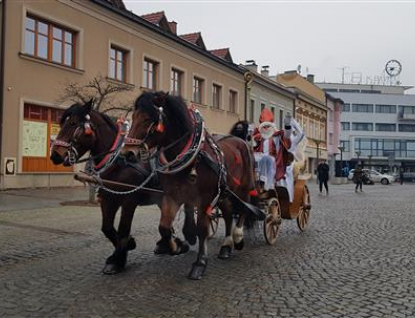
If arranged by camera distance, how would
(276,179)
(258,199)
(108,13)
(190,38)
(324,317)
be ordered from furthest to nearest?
(190,38)
(108,13)
(276,179)
(258,199)
(324,317)

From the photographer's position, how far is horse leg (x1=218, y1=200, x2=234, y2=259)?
672cm

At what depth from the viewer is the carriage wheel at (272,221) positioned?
25.5ft

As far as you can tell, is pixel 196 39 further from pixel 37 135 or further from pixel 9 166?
pixel 9 166

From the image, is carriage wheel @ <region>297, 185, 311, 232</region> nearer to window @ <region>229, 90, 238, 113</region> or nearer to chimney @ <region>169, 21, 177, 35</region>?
chimney @ <region>169, 21, 177, 35</region>

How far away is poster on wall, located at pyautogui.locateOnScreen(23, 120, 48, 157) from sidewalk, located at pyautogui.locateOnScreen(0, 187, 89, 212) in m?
1.42

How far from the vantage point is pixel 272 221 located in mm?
7941

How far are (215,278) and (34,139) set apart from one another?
1383cm

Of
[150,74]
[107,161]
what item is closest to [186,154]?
[107,161]

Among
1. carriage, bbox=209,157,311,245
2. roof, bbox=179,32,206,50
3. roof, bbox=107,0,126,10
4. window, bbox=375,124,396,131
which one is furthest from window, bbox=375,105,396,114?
carriage, bbox=209,157,311,245

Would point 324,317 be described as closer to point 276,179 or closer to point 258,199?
point 258,199

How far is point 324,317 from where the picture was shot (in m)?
4.28

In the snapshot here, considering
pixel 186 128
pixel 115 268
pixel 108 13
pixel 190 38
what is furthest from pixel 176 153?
pixel 190 38

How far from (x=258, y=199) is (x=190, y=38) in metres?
23.2

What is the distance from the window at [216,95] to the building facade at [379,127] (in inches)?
2175
